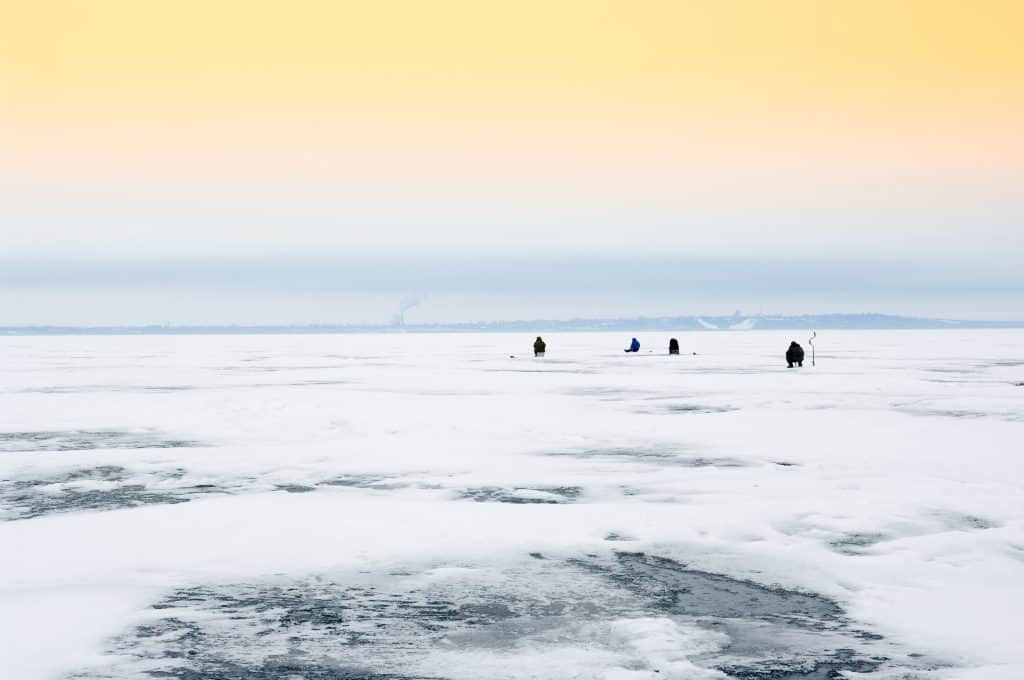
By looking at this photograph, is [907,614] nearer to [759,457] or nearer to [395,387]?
[759,457]

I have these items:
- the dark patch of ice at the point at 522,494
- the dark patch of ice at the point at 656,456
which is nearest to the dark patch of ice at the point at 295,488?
the dark patch of ice at the point at 522,494

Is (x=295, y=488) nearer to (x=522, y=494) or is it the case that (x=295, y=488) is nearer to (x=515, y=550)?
(x=522, y=494)

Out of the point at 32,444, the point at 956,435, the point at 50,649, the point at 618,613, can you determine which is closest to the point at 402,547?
the point at 618,613

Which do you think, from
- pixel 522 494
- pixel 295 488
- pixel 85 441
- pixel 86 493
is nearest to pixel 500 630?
pixel 522 494

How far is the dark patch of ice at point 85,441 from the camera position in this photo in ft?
47.8

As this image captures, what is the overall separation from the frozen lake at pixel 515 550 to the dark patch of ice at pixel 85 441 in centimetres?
8

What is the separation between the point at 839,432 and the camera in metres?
15.9

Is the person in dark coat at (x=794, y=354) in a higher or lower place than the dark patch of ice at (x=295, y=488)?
higher

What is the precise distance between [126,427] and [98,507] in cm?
798

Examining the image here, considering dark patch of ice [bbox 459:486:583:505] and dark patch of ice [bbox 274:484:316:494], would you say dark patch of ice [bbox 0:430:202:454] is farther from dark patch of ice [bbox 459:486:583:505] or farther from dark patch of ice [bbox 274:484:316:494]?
dark patch of ice [bbox 459:486:583:505]

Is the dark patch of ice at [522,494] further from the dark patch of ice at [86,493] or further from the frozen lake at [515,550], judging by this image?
the dark patch of ice at [86,493]

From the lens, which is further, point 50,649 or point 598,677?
point 50,649

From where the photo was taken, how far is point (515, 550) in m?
7.98

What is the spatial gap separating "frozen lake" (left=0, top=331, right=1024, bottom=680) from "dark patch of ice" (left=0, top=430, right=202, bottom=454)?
78 mm
